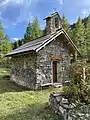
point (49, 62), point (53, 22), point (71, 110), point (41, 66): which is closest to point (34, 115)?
point (71, 110)

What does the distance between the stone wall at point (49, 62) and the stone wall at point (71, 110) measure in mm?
8286

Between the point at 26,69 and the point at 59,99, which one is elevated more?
the point at 26,69

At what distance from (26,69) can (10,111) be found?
29.3 ft

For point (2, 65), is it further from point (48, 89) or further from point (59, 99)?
point (59, 99)

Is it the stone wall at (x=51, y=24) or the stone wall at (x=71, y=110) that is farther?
the stone wall at (x=51, y=24)

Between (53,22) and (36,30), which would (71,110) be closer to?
(53,22)

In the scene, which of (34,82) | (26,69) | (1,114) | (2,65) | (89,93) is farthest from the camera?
(2,65)

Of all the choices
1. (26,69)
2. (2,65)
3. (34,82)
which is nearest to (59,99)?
(34,82)

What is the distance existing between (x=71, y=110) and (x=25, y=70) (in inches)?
461

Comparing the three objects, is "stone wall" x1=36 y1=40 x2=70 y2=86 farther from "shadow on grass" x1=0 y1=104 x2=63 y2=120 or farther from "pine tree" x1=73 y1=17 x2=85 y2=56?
"pine tree" x1=73 y1=17 x2=85 y2=56

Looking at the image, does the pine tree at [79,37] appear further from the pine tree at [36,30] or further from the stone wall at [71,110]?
the stone wall at [71,110]

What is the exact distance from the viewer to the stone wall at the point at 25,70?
19.7 m

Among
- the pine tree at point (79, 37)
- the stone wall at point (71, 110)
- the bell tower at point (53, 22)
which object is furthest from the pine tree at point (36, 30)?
the stone wall at point (71, 110)

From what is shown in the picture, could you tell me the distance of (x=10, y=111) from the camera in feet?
39.8
